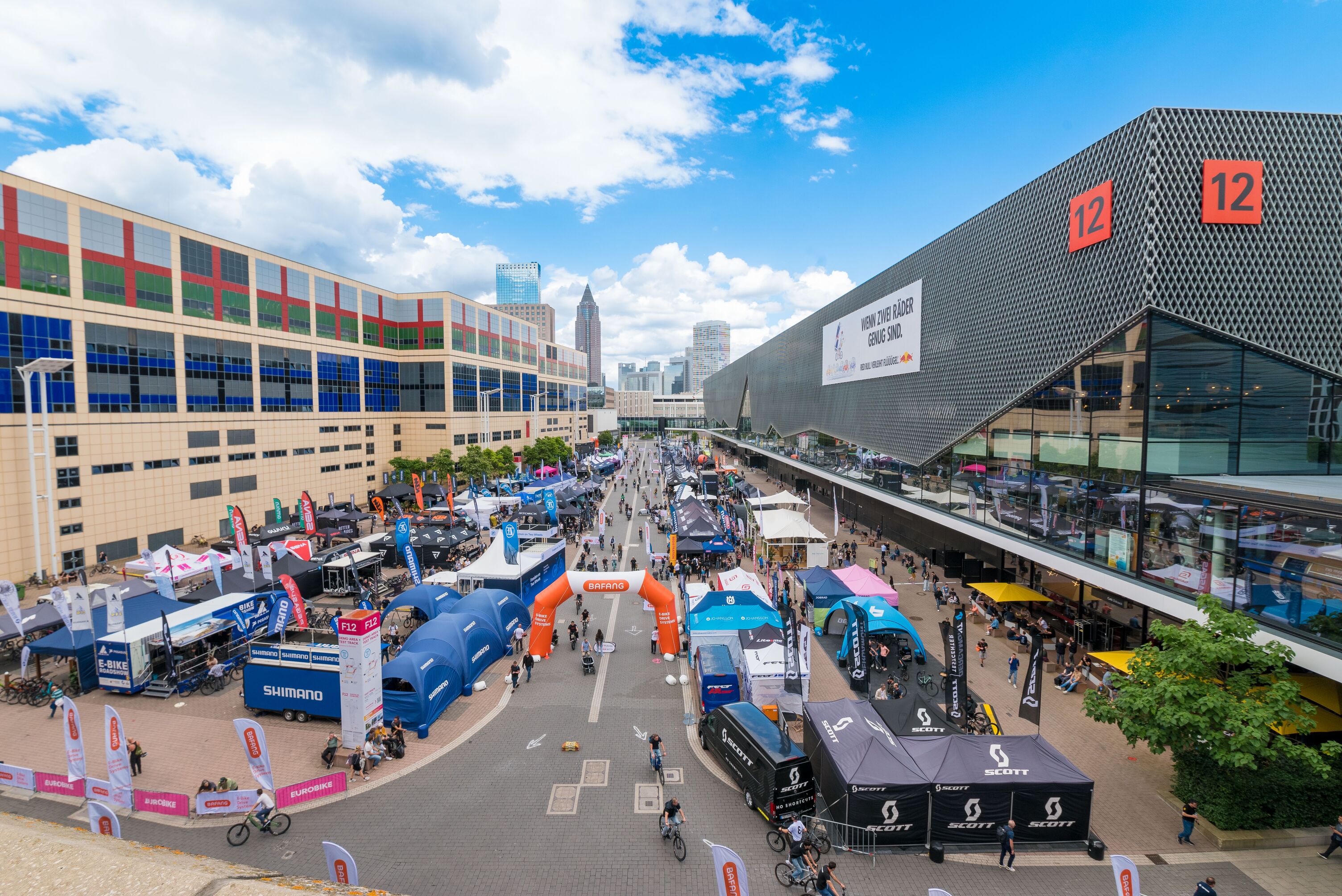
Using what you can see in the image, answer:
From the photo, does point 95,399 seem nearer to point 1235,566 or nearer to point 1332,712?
point 1235,566

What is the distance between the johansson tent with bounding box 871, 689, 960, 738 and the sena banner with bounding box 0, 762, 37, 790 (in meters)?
18.5

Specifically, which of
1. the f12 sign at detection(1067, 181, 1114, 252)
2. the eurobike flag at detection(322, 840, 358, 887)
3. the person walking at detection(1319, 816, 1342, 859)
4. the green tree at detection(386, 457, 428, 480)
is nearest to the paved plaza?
the person walking at detection(1319, 816, 1342, 859)

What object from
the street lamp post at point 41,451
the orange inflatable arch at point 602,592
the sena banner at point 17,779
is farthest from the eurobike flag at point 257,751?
the street lamp post at point 41,451

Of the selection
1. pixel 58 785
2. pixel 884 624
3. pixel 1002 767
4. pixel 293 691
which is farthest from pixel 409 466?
pixel 1002 767

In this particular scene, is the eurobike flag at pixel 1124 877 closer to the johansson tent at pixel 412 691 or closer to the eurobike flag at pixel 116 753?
the johansson tent at pixel 412 691

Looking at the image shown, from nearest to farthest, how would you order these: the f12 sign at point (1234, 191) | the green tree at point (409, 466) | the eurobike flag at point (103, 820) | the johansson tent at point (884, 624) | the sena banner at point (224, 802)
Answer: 1. the eurobike flag at point (103, 820)
2. the sena banner at point (224, 802)
3. the f12 sign at point (1234, 191)
4. the johansson tent at point (884, 624)
5. the green tree at point (409, 466)

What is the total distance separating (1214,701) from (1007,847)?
→ 4575mm

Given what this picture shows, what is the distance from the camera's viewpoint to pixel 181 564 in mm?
24922

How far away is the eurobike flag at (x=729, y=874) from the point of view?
8.31 m

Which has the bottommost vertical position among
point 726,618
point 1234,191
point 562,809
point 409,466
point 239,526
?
point 562,809

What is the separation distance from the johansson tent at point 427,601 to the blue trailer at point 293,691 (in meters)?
4.47

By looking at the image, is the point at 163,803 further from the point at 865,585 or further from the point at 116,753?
the point at 865,585

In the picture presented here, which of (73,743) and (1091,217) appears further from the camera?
(1091,217)

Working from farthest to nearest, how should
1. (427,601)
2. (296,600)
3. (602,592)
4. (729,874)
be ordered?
1. (427,601)
2. (602,592)
3. (296,600)
4. (729,874)
